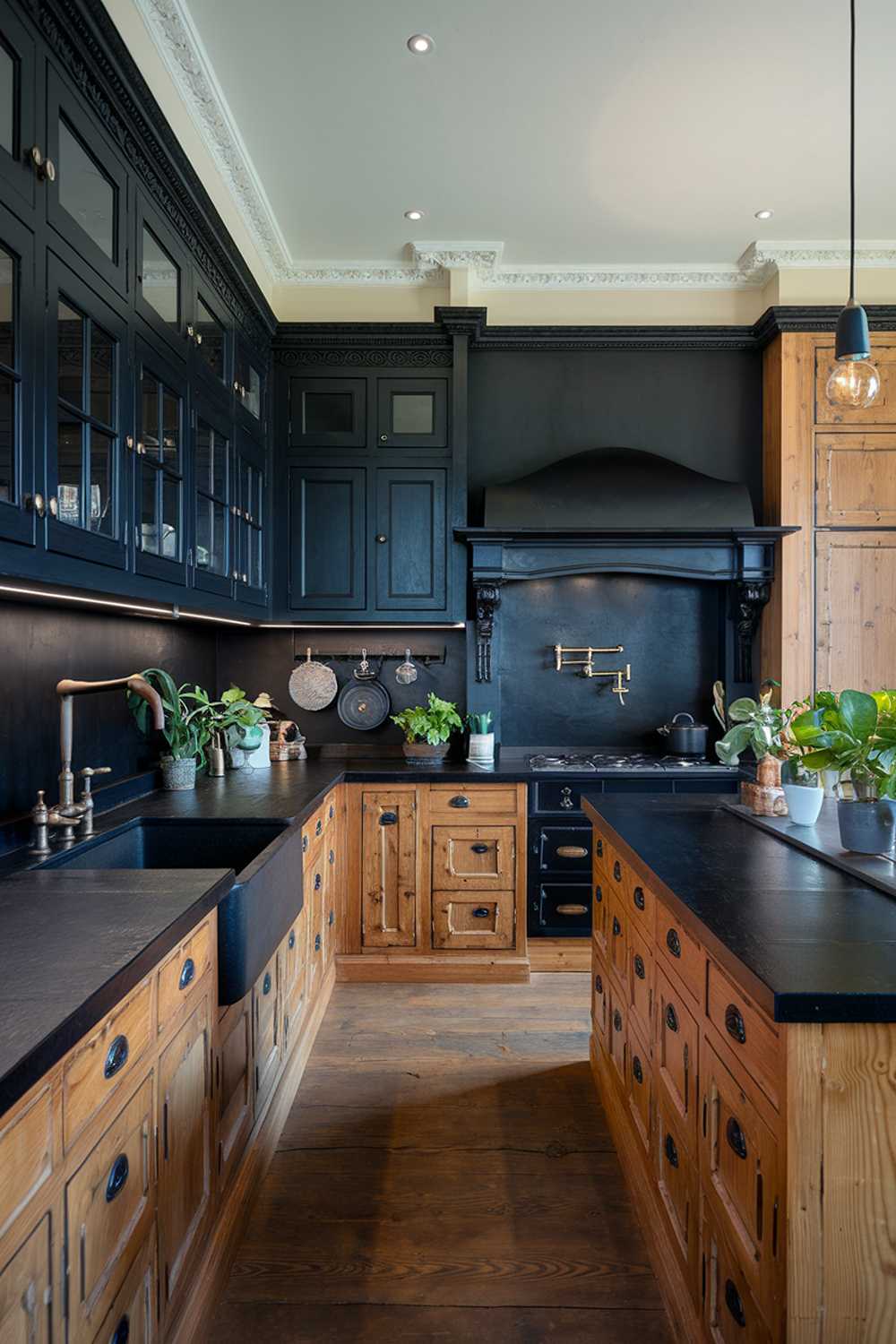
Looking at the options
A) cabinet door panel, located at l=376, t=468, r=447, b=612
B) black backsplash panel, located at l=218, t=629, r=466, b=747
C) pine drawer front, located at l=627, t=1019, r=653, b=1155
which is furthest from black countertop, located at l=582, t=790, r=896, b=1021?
black backsplash panel, located at l=218, t=629, r=466, b=747

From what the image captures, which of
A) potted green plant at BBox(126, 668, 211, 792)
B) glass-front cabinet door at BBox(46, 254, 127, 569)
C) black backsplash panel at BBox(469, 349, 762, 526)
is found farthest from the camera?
black backsplash panel at BBox(469, 349, 762, 526)

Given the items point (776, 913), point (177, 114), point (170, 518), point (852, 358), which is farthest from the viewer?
point (177, 114)

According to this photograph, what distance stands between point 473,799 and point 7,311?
2.48 metres

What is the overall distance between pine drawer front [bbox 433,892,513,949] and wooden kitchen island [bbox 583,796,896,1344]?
1.37m

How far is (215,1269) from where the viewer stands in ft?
5.19

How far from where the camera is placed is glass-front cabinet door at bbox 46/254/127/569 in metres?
1.59

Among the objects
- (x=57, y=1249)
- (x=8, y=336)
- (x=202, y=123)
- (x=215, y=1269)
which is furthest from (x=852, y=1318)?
(x=202, y=123)

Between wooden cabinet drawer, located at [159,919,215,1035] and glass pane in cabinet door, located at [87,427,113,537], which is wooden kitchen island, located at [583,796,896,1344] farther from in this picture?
glass pane in cabinet door, located at [87,427,113,537]

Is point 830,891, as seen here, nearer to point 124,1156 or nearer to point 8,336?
point 124,1156

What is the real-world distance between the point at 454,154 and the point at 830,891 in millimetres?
2963

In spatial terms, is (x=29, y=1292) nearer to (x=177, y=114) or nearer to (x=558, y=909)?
(x=558, y=909)

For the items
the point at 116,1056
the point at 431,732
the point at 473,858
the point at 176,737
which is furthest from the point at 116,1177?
the point at 431,732

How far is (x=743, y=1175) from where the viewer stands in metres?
1.17

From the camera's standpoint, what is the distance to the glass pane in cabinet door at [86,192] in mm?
1643
